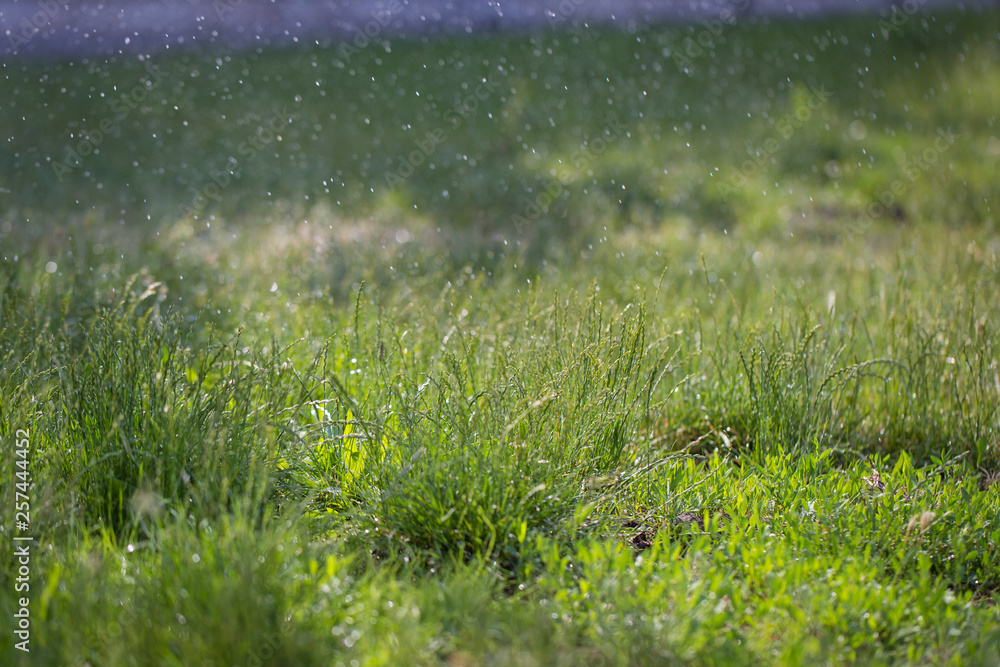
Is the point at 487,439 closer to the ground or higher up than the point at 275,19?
closer to the ground

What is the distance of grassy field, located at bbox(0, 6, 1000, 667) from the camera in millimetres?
1953

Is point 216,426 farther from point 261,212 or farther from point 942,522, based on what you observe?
point 261,212

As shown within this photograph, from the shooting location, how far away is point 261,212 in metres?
6.32

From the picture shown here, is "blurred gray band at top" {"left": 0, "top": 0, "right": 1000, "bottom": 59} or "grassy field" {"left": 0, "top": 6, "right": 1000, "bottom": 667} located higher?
"blurred gray band at top" {"left": 0, "top": 0, "right": 1000, "bottom": 59}

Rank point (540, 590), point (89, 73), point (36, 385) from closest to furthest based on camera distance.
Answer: point (540, 590), point (36, 385), point (89, 73)

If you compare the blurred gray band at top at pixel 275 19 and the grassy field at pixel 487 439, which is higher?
the blurred gray band at top at pixel 275 19

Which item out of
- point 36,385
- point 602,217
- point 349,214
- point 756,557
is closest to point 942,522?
point 756,557

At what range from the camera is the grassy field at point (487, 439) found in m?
1.95

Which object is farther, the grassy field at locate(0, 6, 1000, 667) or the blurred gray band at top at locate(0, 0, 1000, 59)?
the blurred gray band at top at locate(0, 0, 1000, 59)

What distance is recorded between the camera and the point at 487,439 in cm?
251

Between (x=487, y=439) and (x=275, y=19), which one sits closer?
(x=487, y=439)

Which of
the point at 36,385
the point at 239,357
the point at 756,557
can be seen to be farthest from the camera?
the point at 239,357

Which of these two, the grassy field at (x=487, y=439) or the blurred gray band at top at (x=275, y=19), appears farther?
the blurred gray band at top at (x=275, y=19)

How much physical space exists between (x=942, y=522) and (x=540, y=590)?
4.34 feet
